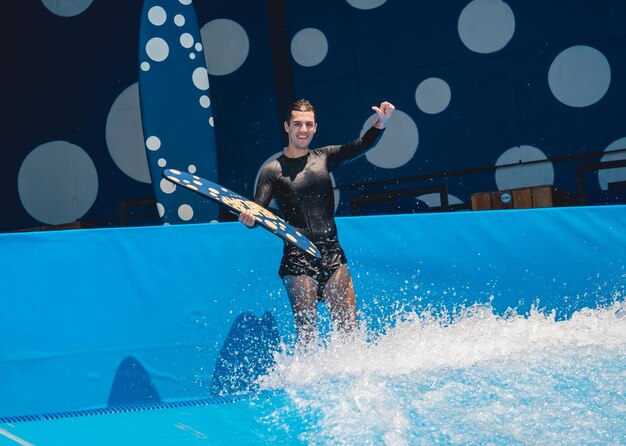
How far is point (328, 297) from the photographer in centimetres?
282

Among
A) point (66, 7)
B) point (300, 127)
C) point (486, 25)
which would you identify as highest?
point (66, 7)

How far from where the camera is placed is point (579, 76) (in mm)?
5926

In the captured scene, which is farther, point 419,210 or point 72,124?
point 72,124

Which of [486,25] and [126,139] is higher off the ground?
[486,25]

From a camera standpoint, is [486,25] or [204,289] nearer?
[204,289]

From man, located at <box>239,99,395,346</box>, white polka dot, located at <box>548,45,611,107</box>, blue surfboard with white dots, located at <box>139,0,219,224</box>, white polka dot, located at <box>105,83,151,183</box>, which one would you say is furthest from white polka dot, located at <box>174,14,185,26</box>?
white polka dot, located at <box>548,45,611,107</box>

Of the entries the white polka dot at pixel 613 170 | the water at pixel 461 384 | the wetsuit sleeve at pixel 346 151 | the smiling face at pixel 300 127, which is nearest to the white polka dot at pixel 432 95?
the white polka dot at pixel 613 170

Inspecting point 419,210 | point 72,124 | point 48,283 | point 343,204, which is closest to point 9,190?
point 72,124

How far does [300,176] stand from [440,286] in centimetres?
83

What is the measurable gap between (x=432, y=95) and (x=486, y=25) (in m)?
0.67

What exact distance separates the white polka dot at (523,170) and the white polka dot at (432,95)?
0.63m

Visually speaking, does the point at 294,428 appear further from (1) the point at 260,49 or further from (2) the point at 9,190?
(2) the point at 9,190

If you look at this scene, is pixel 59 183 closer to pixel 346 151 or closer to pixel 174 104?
pixel 174 104

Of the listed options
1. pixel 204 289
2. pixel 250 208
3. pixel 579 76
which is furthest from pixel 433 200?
pixel 250 208
